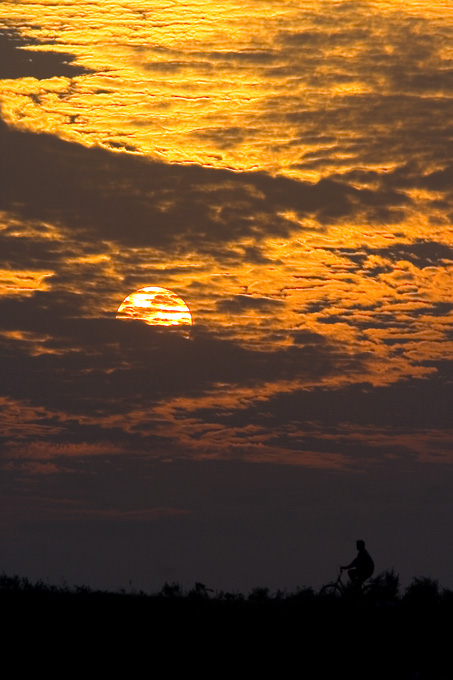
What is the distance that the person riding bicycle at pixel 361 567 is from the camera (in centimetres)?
3412

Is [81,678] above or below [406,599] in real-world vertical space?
below

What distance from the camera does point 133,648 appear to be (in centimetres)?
3003

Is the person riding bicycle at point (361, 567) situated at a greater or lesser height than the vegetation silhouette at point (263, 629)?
greater

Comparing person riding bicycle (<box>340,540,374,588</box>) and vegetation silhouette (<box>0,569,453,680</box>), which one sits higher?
person riding bicycle (<box>340,540,374,588</box>)

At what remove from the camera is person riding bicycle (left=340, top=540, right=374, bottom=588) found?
3412cm

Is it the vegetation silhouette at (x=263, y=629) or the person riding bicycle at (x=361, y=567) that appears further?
A: the person riding bicycle at (x=361, y=567)

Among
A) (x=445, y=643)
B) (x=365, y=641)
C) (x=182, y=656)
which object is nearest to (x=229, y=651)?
(x=182, y=656)

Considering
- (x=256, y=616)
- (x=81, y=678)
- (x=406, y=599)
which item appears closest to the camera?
(x=81, y=678)

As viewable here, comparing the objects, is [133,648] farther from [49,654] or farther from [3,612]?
[3,612]

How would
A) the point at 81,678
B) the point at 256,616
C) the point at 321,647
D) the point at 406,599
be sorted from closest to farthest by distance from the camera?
the point at 81,678 → the point at 321,647 → the point at 256,616 → the point at 406,599

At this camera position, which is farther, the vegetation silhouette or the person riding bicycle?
the person riding bicycle

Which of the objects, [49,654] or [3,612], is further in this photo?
[3,612]

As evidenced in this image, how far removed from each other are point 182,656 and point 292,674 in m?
2.70

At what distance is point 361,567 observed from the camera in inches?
1347
